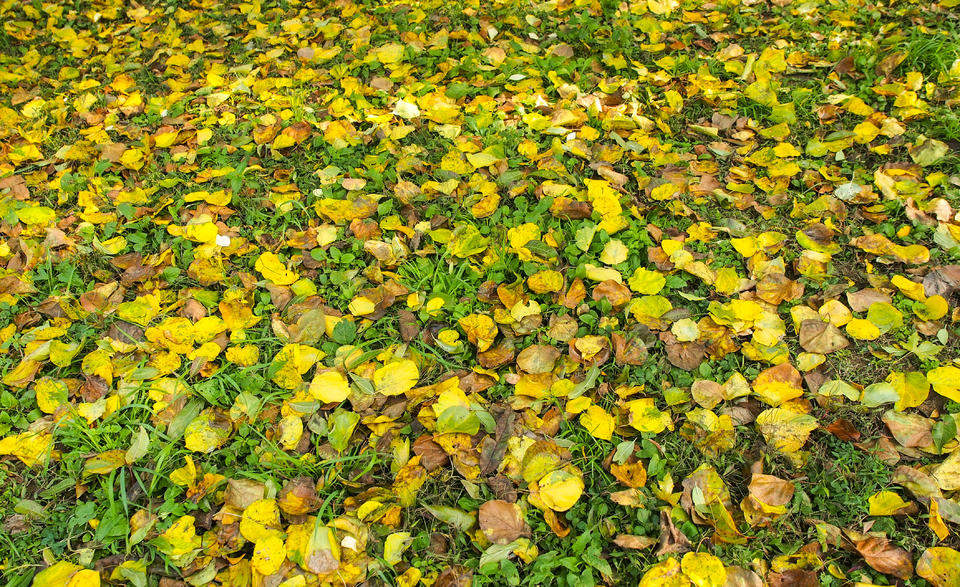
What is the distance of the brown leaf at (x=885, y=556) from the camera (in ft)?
4.97

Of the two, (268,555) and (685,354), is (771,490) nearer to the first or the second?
(685,354)

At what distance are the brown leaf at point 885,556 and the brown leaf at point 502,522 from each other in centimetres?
83

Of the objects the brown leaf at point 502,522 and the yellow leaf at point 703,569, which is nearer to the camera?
the yellow leaf at point 703,569

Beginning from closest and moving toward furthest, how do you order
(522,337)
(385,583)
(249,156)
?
(385,583), (522,337), (249,156)

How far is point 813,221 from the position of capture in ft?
7.70

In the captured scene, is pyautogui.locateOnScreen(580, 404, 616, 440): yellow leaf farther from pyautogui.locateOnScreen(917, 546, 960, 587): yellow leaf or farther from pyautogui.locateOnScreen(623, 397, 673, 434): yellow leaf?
pyautogui.locateOnScreen(917, 546, 960, 587): yellow leaf

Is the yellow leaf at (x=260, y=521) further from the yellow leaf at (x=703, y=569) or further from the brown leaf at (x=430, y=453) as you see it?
the yellow leaf at (x=703, y=569)

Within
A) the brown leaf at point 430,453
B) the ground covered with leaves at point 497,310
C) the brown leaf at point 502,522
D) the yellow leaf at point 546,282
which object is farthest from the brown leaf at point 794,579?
the yellow leaf at point 546,282

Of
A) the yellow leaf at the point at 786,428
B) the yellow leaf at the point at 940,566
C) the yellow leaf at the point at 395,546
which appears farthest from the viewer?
the yellow leaf at the point at 786,428

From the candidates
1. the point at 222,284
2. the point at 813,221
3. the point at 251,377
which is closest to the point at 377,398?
the point at 251,377

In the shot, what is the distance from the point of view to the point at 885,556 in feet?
5.04

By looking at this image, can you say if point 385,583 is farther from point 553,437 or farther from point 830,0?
point 830,0

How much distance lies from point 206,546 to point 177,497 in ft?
0.65

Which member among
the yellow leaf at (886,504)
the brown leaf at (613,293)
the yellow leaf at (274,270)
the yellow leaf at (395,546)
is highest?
the brown leaf at (613,293)
